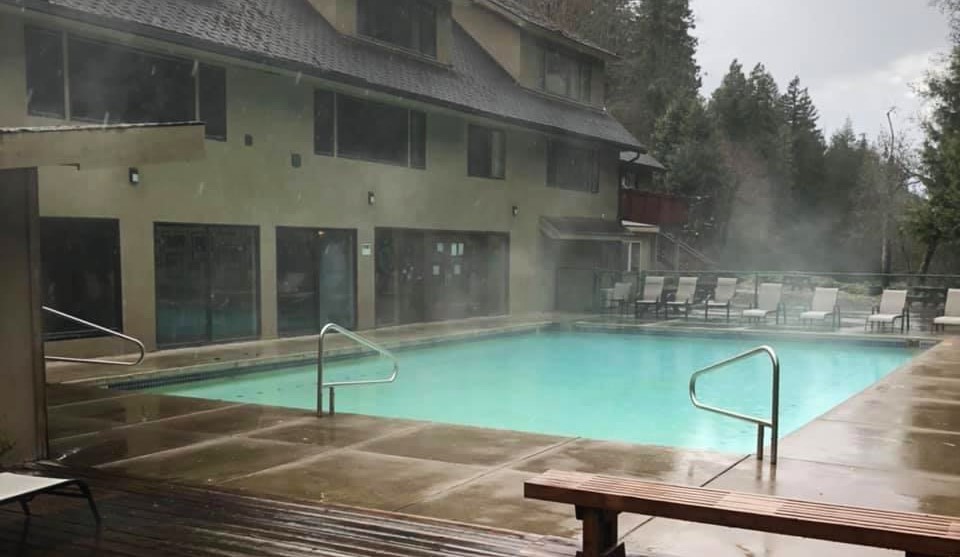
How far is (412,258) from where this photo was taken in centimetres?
1777

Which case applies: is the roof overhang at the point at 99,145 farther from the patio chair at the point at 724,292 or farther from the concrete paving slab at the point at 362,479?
the patio chair at the point at 724,292

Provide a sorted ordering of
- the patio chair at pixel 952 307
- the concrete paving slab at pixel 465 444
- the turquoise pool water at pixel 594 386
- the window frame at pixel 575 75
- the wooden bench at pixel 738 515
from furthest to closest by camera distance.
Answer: the window frame at pixel 575 75 → the patio chair at pixel 952 307 → the turquoise pool water at pixel 594 386 → the concrete paving slab at pixel 465 444 → the wooden bench at pixel 738 515

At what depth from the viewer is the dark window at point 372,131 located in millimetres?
15648

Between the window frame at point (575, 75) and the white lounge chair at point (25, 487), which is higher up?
the window frame at point (575, 75)

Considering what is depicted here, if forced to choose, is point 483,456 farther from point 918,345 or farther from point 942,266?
point 942,266

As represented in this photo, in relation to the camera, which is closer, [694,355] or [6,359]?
[6,359]

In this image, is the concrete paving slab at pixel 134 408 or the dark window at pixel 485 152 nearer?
the concrete paving slab at pixel 134 408

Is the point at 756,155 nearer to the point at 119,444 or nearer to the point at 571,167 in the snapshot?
the point at 571,167

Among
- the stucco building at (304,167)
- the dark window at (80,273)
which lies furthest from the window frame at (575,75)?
the dark window at (80,273)

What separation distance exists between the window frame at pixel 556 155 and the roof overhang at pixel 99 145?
58.8 feet

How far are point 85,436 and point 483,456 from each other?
3.25 metres

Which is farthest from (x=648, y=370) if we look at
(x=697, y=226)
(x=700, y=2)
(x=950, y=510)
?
(x=700, y=2)

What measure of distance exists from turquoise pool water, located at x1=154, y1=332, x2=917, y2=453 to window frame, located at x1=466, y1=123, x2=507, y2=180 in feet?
15.3

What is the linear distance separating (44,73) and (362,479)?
796 cm
